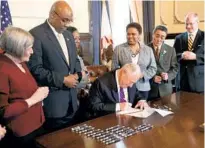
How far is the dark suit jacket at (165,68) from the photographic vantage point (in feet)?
10.3

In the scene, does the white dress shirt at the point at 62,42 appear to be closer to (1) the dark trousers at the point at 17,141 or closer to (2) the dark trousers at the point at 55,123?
(2) the dark trousers at the point at 55,123

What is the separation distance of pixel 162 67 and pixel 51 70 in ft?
4.64

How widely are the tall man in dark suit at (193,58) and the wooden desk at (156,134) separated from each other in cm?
113

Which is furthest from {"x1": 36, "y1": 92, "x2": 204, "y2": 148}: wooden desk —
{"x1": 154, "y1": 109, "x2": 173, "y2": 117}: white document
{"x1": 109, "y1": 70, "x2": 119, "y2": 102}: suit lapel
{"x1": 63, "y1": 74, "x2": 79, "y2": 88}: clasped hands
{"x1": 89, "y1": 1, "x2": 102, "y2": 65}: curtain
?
{"x1": 89, "y1": 1, "x2": 102, "y2": 65}: curtain

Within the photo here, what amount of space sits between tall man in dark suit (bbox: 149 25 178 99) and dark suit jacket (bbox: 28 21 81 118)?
1.13 m

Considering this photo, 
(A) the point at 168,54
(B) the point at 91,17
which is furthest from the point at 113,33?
(A) the point at 168,54

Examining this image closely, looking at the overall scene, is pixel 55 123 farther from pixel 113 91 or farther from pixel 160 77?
pixel 160 77

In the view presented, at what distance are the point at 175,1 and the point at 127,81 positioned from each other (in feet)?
11.5

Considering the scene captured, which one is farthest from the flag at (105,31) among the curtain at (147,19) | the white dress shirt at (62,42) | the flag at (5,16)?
the white dress shirt at (62,42)

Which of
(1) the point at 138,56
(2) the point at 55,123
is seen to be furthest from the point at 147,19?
(2) the point at 55,123

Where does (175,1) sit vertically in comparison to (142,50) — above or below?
above

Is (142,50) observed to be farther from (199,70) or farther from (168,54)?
(199,70)

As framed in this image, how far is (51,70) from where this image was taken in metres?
2.29

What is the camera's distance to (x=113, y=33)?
5.09m
